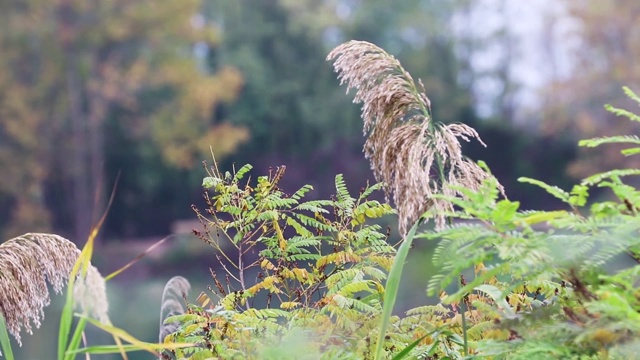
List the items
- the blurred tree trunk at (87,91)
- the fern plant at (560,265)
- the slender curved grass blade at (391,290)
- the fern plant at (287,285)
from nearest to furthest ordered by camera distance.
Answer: the fern plant at (560,265) → the slender curved grass blade at (391,290) → the fern plant at (287,285) → the blurred tree trunk at (87,91)

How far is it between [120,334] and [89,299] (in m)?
0.14

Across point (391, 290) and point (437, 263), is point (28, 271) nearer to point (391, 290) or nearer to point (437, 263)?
point (391, 290)

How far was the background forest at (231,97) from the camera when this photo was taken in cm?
2961

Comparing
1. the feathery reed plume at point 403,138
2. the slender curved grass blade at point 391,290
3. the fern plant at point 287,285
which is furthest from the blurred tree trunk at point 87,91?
the slender curved grass blade at point 391,290

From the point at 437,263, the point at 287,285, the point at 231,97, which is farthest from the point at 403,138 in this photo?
the point at 231,97

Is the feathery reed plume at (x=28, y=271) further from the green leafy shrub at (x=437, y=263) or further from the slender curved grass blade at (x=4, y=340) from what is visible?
the green leafy shrub at (x=437, y=263)

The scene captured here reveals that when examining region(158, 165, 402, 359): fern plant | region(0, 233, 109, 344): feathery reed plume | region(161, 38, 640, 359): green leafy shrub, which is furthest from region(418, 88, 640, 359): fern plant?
region(0, 233, 109, 344): feathery reed plume

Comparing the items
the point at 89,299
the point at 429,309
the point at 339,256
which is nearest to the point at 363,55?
the point at 339,256

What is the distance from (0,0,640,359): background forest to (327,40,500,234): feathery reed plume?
938 inches

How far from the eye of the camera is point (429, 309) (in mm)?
2674

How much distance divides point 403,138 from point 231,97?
95.4 ft

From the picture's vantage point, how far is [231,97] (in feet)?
102

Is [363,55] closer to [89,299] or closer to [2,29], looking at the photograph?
[89,299]

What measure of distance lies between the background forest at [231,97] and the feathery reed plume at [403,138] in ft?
78.2
